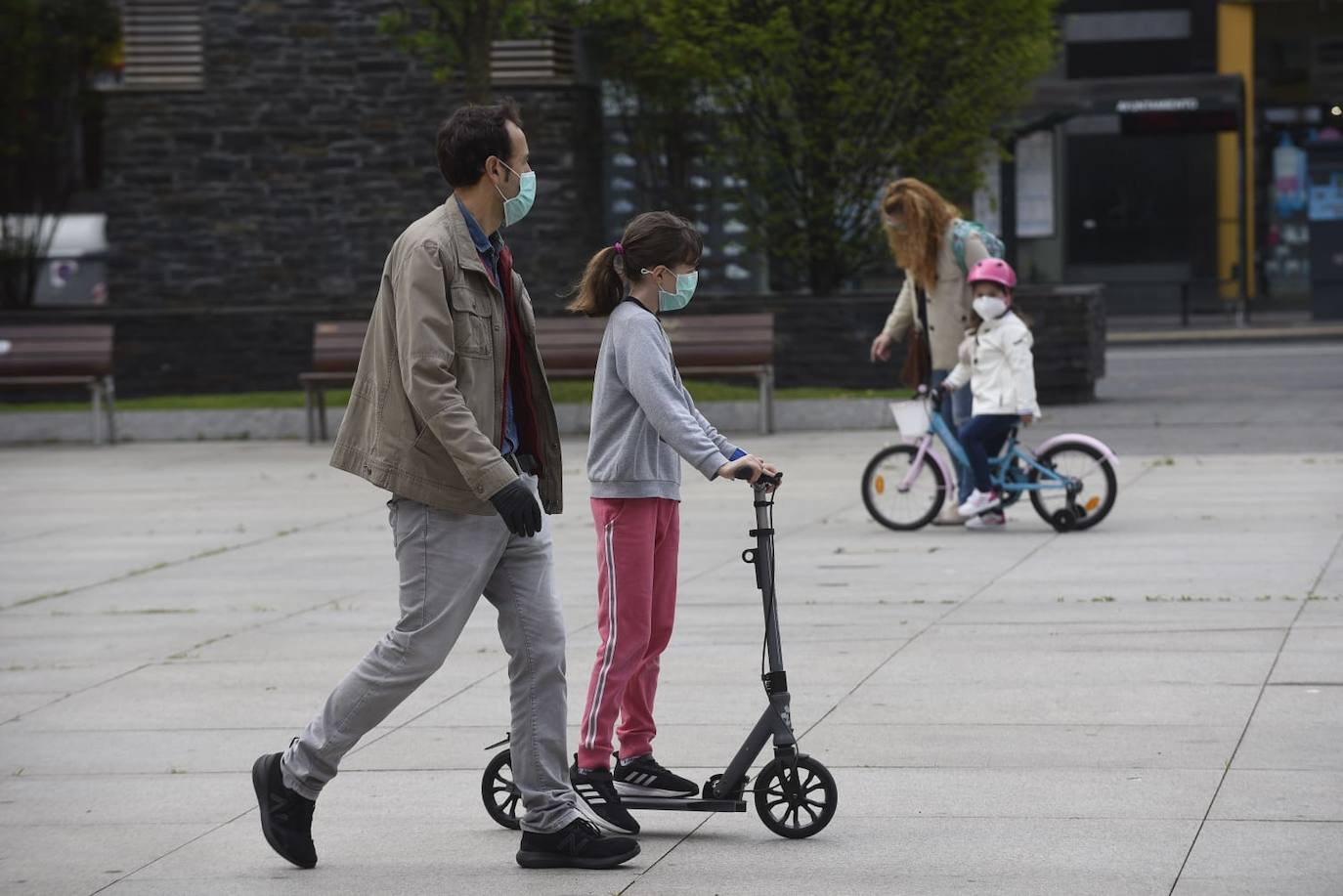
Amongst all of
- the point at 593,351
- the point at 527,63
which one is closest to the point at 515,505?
the point at 593,351

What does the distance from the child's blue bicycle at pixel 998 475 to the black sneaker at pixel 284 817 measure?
6.34 meters

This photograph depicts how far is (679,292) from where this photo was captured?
5387mm

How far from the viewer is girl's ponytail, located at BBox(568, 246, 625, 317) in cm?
538

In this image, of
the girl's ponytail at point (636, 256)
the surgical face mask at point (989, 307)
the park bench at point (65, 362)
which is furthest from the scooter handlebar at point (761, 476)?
the park bench at point (65, 362)

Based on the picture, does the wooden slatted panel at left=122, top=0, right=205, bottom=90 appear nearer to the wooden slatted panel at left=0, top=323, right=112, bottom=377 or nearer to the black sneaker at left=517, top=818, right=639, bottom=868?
the wooden slatted panel at left=0, top=323, right=112, bottom=377

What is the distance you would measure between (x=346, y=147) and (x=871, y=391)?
737 cm

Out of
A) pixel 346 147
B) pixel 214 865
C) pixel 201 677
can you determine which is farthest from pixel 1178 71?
pixel 214 865

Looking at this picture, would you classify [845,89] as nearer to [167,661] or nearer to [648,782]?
[167,661]

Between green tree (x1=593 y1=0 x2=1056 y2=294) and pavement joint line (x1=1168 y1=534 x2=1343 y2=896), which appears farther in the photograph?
green tree (x1=593 y1=0 x2=1056 y2=294)

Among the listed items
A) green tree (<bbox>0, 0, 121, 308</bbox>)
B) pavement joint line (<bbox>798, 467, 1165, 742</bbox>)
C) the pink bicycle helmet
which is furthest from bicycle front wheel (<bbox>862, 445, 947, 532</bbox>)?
green tree (<bbox>0, 0, 121, 308</bbox>)

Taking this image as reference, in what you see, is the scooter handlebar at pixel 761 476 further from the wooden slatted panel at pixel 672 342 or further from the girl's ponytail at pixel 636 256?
the wooden slatted panel at pixel 672 342

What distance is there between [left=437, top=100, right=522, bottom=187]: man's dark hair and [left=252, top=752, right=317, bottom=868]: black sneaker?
150 centimetres

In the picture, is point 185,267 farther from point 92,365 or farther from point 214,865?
point 214,865

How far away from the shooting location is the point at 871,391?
736 inches
